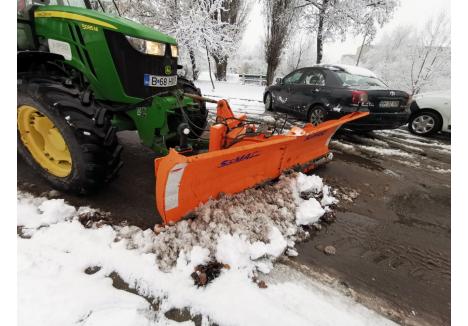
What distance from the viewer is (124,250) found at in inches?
87.4

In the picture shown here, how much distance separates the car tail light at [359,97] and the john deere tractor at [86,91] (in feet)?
12.5

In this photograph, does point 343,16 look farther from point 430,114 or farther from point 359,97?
point 359,97

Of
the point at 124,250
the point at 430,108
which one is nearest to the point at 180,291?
the point at 124,250

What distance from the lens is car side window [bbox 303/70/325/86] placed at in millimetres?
6372

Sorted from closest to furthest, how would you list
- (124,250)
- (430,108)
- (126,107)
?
1. (124,250)
2. (126,107)
3. (430,108)

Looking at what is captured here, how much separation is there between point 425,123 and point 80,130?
25.1ft

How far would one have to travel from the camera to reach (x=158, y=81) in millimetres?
3096

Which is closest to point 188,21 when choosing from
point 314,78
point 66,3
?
point 314,78

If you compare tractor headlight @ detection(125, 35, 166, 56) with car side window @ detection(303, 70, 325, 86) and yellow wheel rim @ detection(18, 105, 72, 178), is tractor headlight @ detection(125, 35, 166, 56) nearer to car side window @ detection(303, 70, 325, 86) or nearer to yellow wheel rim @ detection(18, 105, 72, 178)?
yellow wheel rim @ detection(18, 105, 72, 178)

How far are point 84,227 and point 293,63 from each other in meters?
32.4

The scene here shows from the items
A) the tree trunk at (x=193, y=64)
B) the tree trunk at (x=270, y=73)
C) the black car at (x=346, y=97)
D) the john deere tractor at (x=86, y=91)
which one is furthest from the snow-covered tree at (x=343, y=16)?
the john deere tractor at (x=86, y=91)

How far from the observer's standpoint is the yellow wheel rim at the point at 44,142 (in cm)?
291

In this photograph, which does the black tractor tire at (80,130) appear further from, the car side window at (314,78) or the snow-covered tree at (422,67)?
the snow-covered tree at (422,67)

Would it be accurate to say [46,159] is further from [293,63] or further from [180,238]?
[293,63]
